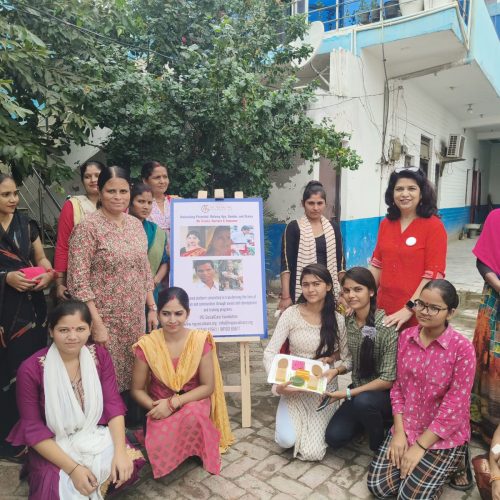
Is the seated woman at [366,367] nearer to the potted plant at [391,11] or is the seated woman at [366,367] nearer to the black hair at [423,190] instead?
the black hair at [423,190]

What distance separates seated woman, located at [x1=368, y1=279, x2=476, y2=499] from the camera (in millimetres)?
2234

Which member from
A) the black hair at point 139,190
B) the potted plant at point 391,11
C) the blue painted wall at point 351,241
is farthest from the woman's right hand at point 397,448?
the potted plant at point 391,11

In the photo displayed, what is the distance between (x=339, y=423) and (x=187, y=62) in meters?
4.08

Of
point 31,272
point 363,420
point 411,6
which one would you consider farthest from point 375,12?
point 31,272

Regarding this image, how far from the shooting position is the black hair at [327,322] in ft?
9.07

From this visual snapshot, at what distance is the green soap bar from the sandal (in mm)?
938

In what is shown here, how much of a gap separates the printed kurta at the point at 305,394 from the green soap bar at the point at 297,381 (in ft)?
0.71

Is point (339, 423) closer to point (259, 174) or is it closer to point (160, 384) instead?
point (160, 384)

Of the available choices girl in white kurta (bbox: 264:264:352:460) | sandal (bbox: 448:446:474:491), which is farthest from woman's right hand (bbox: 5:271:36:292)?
sandal (bbox: 448:446:474:491)

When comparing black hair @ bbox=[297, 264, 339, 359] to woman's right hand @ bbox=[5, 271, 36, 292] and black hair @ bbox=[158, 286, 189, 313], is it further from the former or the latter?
woman's right hand @ bbox=[5, 271, 36, 292]

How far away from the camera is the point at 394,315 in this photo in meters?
2.69

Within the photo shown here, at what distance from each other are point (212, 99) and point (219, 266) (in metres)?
2.17

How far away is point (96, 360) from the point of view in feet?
7.70

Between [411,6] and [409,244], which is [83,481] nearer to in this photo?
[409,244]
